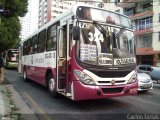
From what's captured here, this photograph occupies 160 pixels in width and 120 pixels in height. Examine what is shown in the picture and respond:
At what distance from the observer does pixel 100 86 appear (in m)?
9.25

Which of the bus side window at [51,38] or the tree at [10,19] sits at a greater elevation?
the tree at [10,19]

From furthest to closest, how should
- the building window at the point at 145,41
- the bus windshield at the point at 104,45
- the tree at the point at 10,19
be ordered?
the building window at the point at 145,41, the tree at the point at 10,19, the bus windshield at the point at 104,45

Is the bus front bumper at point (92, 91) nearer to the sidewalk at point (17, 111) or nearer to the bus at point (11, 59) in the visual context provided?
the sidewalk at point (17, 111)

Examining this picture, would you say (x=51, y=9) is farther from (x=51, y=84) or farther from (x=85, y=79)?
(x=85, y=79)

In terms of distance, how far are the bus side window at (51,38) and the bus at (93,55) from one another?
54 cm

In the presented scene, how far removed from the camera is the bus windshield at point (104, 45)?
9320 millimetres

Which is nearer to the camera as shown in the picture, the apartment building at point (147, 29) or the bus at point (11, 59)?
the bus at point (11, 59)

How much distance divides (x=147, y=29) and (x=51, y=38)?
32836mm

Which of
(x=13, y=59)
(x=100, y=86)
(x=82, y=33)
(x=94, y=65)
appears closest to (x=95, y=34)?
(x=82, y=33)

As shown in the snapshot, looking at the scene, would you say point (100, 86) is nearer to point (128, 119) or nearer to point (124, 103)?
point (128, 119)

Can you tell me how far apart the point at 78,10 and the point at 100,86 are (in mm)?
2597

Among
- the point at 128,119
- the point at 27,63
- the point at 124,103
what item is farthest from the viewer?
the point at 27,63

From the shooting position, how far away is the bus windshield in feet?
30.6

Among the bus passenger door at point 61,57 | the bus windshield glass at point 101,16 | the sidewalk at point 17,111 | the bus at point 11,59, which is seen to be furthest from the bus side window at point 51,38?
the bus at point 11,59
